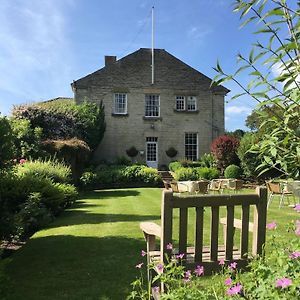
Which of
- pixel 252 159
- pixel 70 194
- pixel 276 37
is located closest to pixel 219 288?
pixel 276 37

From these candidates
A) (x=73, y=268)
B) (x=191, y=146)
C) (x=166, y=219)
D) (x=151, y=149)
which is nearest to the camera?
(x=166, y=219)

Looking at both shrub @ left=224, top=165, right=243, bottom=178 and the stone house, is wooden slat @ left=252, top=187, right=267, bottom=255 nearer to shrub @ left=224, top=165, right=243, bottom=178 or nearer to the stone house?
shrub @ left=224, top=165, right=243, bottom=178

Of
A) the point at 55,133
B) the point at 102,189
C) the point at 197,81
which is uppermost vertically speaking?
the point at 197,81

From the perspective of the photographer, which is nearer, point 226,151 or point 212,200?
point 212,200

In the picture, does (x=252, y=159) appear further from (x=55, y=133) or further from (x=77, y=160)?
(x=55, y=133)

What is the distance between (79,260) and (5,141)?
7.32 ft

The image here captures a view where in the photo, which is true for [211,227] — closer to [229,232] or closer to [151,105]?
[229,232]

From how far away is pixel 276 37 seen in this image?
6.38 feet

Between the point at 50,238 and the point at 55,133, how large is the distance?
15.7m

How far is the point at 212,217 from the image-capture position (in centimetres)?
362

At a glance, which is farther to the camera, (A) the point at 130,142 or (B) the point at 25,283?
(A) the point at 130,142

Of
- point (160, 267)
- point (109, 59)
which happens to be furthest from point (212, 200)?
point (109, 59)

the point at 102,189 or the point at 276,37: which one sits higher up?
the point at 276,37

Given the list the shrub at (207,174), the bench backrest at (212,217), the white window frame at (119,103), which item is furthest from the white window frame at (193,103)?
the bench backrest at (212,217)
